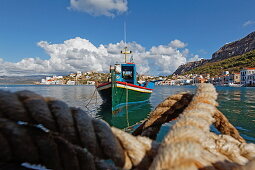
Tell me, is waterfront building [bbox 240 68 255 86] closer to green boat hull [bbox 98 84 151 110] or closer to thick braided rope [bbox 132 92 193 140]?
green boat hull [bbox 98 84 151 110]

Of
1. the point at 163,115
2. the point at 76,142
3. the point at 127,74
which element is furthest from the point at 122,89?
the point at 76,142

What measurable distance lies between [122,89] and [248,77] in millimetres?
78266

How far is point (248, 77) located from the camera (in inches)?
2785

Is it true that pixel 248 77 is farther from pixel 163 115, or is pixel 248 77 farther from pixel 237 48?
pixel 237 48

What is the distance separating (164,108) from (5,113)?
180cm

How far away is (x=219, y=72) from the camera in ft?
352

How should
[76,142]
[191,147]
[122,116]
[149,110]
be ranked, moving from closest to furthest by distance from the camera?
[191,147]
[76,142]
[122,116]
[149,110]

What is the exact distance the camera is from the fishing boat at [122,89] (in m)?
11.7

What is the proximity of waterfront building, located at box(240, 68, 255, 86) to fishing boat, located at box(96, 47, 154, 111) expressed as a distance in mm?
70430

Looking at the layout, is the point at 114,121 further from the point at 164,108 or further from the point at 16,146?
the point at 16,146

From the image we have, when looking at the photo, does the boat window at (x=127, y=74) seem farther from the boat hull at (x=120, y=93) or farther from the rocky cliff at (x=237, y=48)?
the rocky cliff at (x=237, y=48)

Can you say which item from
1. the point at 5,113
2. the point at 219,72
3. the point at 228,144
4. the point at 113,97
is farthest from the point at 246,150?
the point at 219,72

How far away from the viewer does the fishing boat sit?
38.4 feet

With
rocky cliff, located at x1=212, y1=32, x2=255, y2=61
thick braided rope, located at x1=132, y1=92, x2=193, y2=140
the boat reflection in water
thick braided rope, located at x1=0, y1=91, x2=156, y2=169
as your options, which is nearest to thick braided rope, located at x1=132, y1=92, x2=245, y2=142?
thick braided rope, located at x1=132, y1=92, x2=193, y2=140
